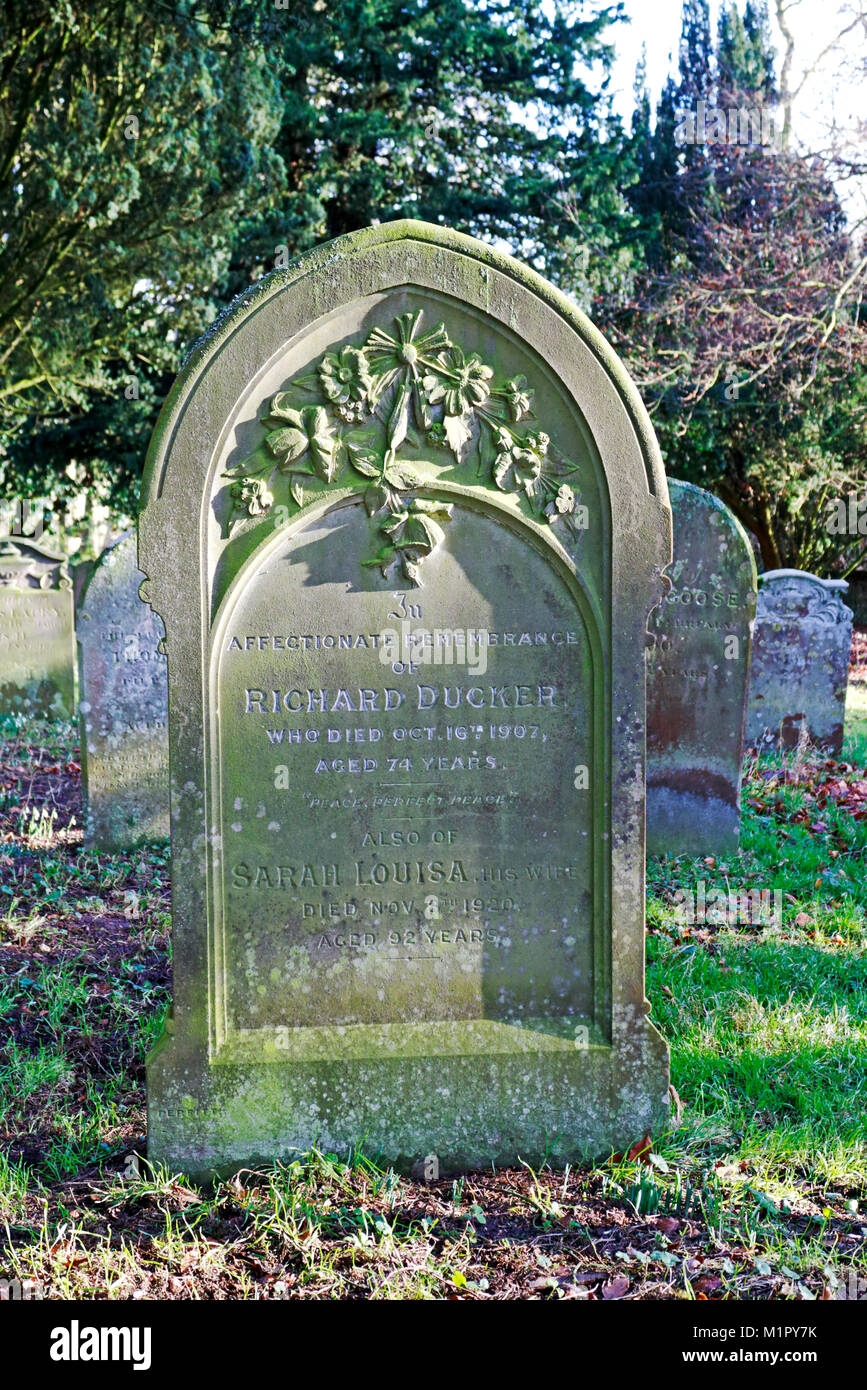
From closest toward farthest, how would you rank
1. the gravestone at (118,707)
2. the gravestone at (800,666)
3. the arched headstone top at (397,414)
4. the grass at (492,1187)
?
1. the grass at (492,1187)
2. the arched headstone top at (397,414)
3. the gravestone at (118,707)
4. the gravestone at (800,666)

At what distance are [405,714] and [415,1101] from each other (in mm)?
1174

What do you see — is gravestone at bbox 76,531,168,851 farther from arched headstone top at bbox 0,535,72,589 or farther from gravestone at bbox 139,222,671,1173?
arched headstone top at bbox 0,535,72,589

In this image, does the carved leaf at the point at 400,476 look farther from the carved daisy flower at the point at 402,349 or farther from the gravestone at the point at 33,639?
the gravestone at the point at 33,639

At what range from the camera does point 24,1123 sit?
3.21m

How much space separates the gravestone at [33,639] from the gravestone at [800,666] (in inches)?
277

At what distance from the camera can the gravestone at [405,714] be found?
2949 millimetres

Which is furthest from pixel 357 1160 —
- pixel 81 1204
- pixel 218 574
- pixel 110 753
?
pixel 110 753

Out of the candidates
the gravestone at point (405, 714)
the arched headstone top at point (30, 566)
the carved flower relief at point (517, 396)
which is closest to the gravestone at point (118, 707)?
the gravestone at point (405, 714)

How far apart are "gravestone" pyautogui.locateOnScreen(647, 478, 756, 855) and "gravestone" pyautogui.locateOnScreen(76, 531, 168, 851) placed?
3142 mm

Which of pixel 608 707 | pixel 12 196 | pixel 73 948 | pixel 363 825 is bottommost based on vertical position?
pixel 73 948

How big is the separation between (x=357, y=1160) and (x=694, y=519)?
14.2 feet

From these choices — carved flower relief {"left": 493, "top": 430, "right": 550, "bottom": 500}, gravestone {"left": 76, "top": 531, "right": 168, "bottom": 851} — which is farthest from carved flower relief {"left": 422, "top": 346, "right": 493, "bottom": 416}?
gravestone {"left": 76, "top": 531, "right": 168, "bottom": 851}

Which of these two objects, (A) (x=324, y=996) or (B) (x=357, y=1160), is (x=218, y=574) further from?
(B) (x=357, y=1160)
